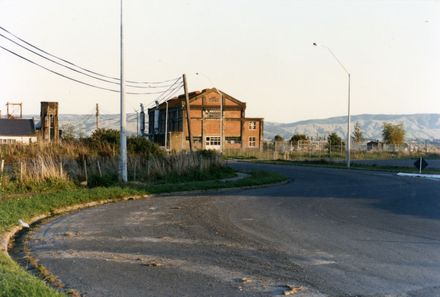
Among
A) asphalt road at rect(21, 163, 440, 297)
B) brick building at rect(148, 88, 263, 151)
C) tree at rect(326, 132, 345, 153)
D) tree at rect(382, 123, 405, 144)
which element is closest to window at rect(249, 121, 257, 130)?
brick building at rect(148, 88, 263, 151)

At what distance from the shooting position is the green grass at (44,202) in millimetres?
6891

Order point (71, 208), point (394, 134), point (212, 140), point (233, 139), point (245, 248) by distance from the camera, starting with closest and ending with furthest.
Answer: point (245, 248)
point (71, 208)
point (212, 140)
point (233, 139)
point (394, 134)

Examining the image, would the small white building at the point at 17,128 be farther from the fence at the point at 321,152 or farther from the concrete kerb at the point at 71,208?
the concrete kerb at the point at 71,208

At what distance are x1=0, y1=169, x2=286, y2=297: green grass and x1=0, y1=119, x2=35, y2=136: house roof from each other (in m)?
57.2

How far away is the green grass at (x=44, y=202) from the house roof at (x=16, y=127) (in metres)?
57.2

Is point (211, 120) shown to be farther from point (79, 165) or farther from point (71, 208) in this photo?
point (71, 208)

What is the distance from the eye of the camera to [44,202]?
56.8ft

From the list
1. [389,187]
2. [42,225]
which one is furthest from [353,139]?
[42,225]

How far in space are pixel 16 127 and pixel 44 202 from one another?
7008 centimetres

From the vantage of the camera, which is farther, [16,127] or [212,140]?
[212,140]

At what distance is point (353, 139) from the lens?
104000mm

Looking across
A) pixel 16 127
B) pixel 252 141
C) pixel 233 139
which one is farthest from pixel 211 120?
pixel 16 127

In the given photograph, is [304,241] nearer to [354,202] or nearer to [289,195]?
[354,202]

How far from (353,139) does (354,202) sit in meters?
86.5
